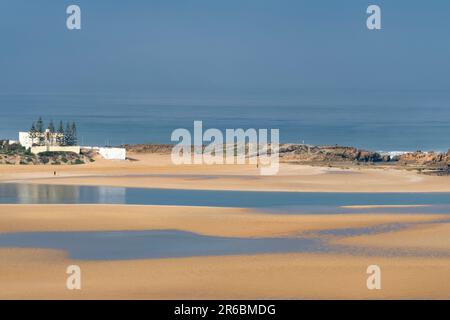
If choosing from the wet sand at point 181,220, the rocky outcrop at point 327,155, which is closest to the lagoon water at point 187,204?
the wet sand at point 181,220

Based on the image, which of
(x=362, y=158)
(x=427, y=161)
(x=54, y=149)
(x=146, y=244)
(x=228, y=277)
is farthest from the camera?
(x=54, y=149)

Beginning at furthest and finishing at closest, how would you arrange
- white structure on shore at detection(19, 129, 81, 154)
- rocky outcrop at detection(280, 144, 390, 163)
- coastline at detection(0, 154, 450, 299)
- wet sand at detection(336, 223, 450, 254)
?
white structure on shore at detection(19, 129, 81, 154) < rocky outcrop at detection(280, 144, 390, 163) < wet sand at detection(336, 223, 450, 254) < coastline at detection(0, 154, 450, 299)

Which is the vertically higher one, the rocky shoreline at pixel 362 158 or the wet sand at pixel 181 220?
the wet sand at pixel 181 220

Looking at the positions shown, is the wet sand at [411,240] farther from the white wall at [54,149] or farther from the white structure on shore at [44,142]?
the white structure on shore at [44,142]

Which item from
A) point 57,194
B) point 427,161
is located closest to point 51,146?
point 427,161

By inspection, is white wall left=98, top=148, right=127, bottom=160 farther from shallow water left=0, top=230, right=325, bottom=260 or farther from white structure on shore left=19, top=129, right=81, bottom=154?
shallow water left=0, top=230, right=325, bottom=260

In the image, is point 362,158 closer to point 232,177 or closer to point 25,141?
point 232,177

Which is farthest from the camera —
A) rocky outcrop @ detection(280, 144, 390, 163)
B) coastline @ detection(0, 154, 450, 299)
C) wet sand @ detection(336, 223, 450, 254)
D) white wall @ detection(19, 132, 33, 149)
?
white wall @ detection(19, 132, 33, 149)

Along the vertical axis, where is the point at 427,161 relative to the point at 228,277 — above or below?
below

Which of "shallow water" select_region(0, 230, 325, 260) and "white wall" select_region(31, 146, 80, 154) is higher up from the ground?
"shallow water" select_region(0, 230, 325, 260)

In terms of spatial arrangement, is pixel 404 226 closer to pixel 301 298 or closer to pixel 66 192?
pixel 301 298

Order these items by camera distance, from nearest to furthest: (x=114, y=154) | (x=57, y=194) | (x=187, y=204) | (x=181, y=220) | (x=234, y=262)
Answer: (x=234, y=262)
(x=181, y=220)
(x=187, y=204)
(x=57, y=194)
(x=114, y=154)

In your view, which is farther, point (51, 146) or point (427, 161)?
point (51, 146)

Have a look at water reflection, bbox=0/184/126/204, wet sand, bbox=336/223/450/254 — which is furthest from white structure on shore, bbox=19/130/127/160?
wet sand, bbox=336/223/450/254
